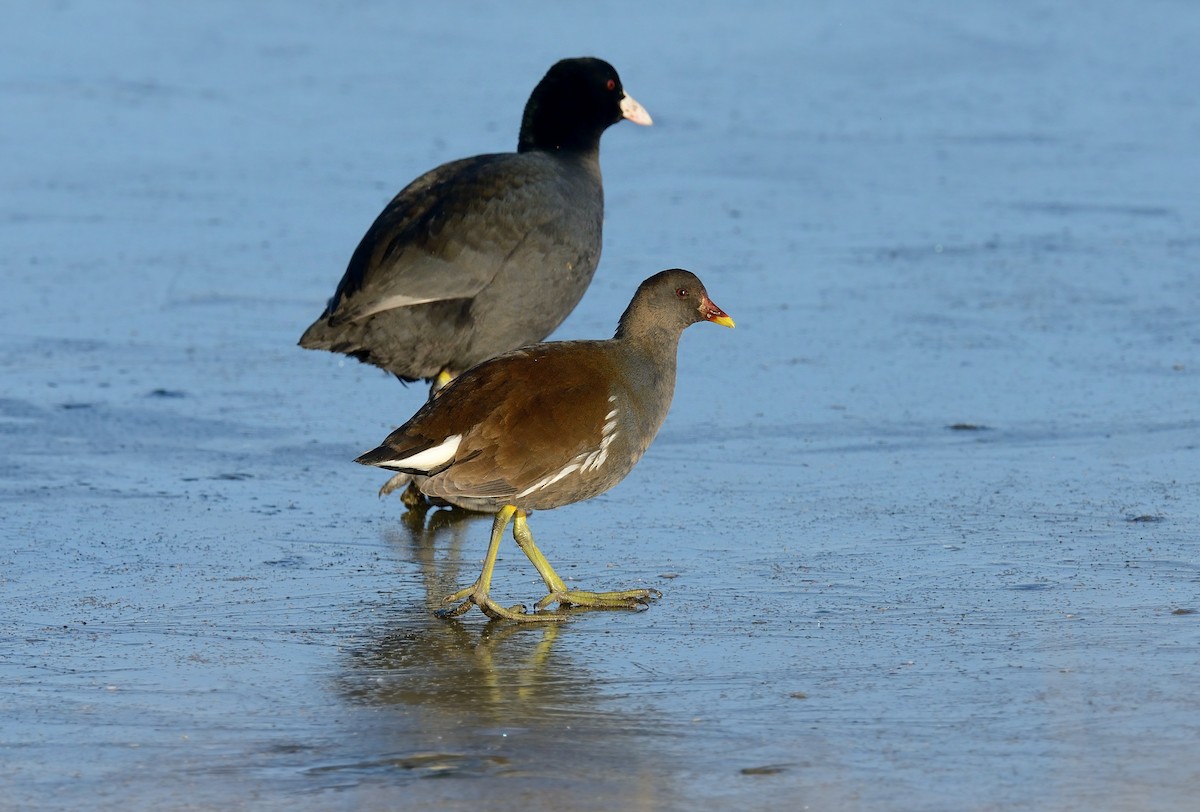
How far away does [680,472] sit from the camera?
6.46 metres

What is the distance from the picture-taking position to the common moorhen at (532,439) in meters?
5.09

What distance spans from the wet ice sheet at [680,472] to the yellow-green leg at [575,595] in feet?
0.41

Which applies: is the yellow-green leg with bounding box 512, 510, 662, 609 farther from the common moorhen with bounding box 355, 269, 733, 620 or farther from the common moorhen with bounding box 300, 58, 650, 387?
the common moorhen with bounding box 300, 58, 650, 387

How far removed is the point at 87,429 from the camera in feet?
22.5

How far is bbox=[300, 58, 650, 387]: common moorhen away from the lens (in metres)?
6.66

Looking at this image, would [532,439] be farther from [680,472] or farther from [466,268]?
[466,268]

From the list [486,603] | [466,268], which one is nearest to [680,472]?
[466,268]

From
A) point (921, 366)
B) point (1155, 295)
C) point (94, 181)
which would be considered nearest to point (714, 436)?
point (921, 366)

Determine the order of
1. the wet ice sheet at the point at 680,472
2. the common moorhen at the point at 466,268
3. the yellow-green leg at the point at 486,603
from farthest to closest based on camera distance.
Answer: the common moorhen at the point at 466,268 → the yellow-green leg at the point at 486,603 → the wet ice sheet at the point at 680,472

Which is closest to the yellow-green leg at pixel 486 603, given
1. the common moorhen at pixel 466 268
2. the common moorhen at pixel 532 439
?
the common moorhen at pixel 532 439

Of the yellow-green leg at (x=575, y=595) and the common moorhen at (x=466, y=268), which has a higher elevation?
the common moorhen at (x=466, y=268)

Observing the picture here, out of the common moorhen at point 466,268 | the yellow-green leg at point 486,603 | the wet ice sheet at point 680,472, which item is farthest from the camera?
Result: the common moorhen at point 466,268

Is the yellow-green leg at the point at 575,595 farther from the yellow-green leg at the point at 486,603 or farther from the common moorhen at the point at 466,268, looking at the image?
the common moorhen at the point at 466,268

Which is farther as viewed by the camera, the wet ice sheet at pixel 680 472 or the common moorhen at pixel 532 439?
the common moorhen at pixel 532 439
